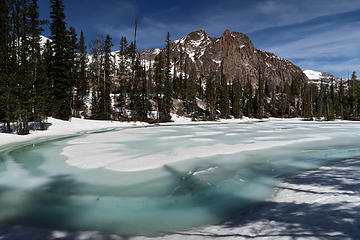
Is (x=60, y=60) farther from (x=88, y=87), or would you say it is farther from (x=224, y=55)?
(x=224, y=55)

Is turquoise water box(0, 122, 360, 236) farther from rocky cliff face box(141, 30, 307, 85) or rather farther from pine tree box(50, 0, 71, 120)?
rocky cliff face box(141, 30, 307, 85)

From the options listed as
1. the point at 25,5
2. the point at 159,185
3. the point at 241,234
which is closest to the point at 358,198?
the point at 241,234

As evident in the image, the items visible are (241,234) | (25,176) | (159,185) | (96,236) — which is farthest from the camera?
(25,176)

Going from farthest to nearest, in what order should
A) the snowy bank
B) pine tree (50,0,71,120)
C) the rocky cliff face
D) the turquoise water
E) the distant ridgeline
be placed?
the rocky cliff face, pine tree (50,0,71,120), the distant ridgeline, the snowy bank, the turquoise water

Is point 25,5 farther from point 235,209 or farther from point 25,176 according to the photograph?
point 235,209

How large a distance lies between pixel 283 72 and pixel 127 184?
19309 centimetres

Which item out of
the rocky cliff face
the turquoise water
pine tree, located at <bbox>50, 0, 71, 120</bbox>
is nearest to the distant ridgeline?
pine tree, located at <bbox>50, 0, 71, 120</bbox>

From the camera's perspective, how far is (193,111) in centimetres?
5166

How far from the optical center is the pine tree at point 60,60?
28.3 m

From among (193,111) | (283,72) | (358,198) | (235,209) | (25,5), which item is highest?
(283,72)

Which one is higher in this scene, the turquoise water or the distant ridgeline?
the distant ridgeline

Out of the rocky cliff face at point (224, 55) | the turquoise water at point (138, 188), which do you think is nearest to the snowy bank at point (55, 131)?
the turquoise water at point (138, 188)

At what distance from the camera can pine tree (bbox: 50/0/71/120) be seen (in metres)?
28.3

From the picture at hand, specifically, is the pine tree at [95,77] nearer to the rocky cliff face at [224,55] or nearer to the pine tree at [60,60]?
the pine tree at [60,60]
